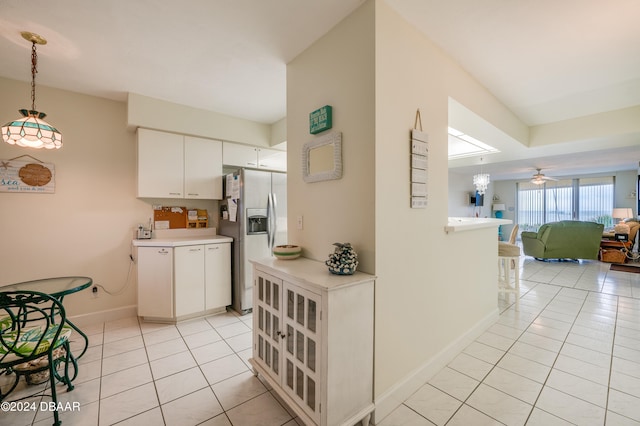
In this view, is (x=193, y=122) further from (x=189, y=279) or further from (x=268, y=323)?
(x=268, y=323)

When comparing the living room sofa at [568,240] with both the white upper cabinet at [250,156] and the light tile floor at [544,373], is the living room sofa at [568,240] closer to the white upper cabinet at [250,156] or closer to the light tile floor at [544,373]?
the light tile floor at [544,373]

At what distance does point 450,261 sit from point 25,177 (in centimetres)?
426

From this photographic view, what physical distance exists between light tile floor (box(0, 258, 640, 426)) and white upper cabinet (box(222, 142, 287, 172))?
6.92 feet

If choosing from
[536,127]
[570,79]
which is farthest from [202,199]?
[536,127]

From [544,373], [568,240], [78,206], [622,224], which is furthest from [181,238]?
[622,224]

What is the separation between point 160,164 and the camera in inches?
124

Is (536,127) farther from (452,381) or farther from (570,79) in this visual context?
(452,381)

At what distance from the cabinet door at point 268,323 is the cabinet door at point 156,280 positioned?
1.51 metres

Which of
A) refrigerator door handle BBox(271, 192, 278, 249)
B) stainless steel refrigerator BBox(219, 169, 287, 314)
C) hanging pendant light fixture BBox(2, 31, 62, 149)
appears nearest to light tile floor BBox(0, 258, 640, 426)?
stainless steel refrigerator BBox(219, 169, 287, 314)

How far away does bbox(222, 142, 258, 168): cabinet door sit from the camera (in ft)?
12.0

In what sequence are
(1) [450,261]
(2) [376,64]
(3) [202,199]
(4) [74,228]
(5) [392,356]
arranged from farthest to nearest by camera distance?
1. (3) [202,199]
2. (4) [74,228]
3. (1) [450,261]
4. (5) [392,356]
5. (2) [376,64]

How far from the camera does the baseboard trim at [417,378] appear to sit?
5.48ft

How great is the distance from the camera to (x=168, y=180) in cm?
322

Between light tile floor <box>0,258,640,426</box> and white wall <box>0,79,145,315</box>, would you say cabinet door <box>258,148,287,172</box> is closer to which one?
white wall <box>0,79,145,315</box>
